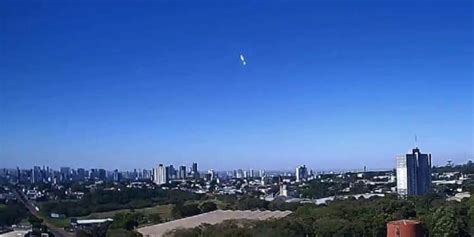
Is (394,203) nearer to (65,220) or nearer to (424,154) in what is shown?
(65,220)

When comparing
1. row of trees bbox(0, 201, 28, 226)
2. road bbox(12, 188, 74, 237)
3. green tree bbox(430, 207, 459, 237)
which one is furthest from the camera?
green tree bbox(430, 207, 459, 237)

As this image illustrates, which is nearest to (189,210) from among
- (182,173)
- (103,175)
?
(103,175)

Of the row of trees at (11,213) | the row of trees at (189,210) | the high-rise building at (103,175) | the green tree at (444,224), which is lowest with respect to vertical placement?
the row of trees at (189,210)

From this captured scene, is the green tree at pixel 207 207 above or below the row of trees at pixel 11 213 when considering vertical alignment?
below

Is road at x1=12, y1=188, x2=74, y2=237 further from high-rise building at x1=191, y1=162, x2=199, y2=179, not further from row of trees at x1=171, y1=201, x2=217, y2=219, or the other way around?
high-rise building at x1=191, y1=162, x2=199, y2=179

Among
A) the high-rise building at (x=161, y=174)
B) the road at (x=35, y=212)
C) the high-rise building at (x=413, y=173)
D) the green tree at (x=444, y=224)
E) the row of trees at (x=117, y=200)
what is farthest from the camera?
the high-rise building at (x=161, y=174)

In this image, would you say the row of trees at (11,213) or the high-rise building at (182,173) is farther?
the high-rise building at (182,173)

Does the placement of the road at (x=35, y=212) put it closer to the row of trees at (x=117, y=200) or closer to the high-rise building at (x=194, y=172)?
the row of trees at (x=117, y=200)

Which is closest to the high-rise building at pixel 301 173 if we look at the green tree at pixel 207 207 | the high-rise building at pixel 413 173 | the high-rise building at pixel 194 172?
the high-rise building at pixel 194 172

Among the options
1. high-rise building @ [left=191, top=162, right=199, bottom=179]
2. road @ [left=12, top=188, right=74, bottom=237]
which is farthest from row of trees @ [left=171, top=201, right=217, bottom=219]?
high-rise building @ [left=191, top=162, right=199, bottom=179]
